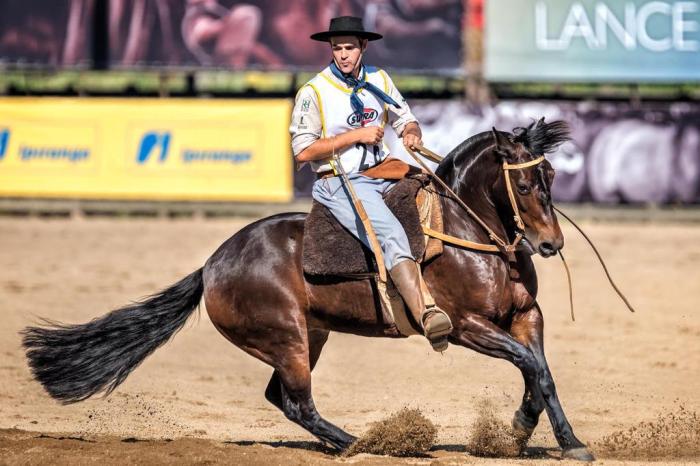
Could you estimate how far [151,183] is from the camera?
16984 mm

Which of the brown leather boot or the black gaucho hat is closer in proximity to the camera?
the brown leather boot

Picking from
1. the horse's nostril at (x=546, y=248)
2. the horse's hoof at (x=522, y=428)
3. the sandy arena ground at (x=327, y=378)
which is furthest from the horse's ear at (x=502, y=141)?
the sandy arena ground at (x=327, y=378)

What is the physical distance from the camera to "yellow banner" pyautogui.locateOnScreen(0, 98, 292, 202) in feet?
55.7

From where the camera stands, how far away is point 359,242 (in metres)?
6.16

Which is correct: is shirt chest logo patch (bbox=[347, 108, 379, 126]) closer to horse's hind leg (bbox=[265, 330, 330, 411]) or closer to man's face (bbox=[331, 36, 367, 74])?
man's face (bbox=[331, 36, 367, 74])

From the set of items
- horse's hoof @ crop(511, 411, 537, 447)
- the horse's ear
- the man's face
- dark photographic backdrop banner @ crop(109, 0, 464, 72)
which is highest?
dark photographic backdrop banner @ crop(109, 0, 464, 72)

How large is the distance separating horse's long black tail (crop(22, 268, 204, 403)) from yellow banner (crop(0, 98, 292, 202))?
10.4 m

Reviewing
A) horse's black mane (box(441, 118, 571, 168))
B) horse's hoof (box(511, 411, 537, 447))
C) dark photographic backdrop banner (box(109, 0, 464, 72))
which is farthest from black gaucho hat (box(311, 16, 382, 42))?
dark photographic backdrop banner (box(109, 0, 464, 72))

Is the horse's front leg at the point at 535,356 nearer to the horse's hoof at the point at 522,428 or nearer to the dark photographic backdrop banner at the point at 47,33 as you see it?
the horse's hoof at the point at 522,428

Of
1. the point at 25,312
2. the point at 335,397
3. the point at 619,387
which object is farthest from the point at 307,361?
the point at 25,312

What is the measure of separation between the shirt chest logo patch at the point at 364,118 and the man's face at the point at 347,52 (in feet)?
0.78

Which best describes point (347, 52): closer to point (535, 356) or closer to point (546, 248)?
point (546, 248)

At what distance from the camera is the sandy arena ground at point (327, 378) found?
6.27 metres

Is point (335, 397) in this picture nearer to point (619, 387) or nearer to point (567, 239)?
point (619, 387)
